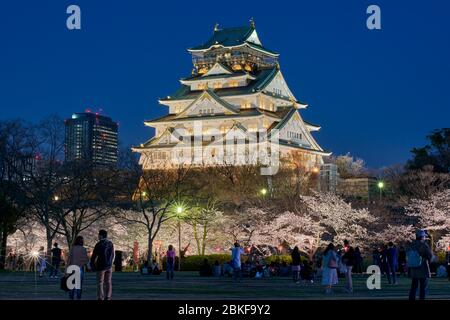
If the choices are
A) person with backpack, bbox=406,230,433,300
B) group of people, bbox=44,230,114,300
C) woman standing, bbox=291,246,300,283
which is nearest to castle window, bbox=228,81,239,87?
woman standing, bbox=291,246,300,283

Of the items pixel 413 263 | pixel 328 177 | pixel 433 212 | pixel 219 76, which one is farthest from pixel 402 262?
pixel 219 76

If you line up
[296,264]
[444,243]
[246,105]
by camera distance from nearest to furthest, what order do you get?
[296,264], [444,243], [246,105]

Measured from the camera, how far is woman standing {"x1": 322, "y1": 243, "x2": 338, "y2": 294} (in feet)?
87.0

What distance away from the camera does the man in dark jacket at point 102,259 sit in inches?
758

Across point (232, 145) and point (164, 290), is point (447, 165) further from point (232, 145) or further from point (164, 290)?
point (164, 290)

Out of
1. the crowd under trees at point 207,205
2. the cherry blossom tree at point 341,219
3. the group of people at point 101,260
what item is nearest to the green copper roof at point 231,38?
the crowd under trees at point 207,205

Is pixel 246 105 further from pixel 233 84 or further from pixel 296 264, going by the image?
pixel 296 264

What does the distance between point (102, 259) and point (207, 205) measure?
45.1m

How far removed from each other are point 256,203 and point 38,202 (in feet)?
64.0

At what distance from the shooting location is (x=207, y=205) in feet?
212

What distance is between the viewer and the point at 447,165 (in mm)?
71750

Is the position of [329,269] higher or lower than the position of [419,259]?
lower

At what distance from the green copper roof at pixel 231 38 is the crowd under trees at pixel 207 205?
122ft
